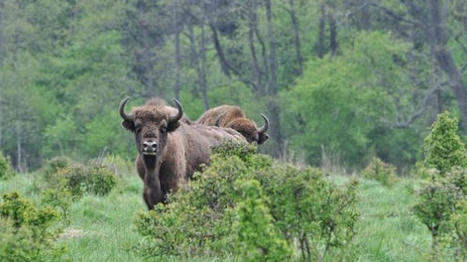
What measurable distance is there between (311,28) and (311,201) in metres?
46.1

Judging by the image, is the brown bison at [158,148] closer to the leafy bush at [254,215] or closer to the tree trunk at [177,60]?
the leafy bush at [254,215]

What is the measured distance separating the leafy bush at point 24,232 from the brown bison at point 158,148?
3804mm

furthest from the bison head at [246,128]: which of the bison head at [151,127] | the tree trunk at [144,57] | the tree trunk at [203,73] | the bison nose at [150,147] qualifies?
the tree trunk at [144,57]

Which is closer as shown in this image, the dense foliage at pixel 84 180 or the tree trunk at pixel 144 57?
the dense foliage at pixel 84 180

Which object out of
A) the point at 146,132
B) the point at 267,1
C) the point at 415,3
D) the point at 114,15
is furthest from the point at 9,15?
the point at 146,132

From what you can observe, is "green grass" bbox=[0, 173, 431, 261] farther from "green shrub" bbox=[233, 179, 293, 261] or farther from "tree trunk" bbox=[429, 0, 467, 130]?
"tree trunk" bbox=[429, 0, 467, 130]

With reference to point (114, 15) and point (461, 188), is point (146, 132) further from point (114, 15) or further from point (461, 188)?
point (114, 15)

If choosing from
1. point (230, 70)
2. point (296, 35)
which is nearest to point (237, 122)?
point (296, 35)

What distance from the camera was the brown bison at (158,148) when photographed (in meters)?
11.6

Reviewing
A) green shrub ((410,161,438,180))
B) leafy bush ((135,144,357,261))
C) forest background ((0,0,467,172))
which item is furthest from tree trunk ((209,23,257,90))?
leafy bush ((135,144,357,261))

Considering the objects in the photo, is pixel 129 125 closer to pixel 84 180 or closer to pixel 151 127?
pixel 151 127

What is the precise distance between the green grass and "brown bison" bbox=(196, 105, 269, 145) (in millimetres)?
1826

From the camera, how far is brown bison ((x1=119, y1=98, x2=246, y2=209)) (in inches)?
458

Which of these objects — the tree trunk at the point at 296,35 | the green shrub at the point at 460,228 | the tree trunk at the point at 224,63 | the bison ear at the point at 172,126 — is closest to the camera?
the green shrub at the point at 460,228
